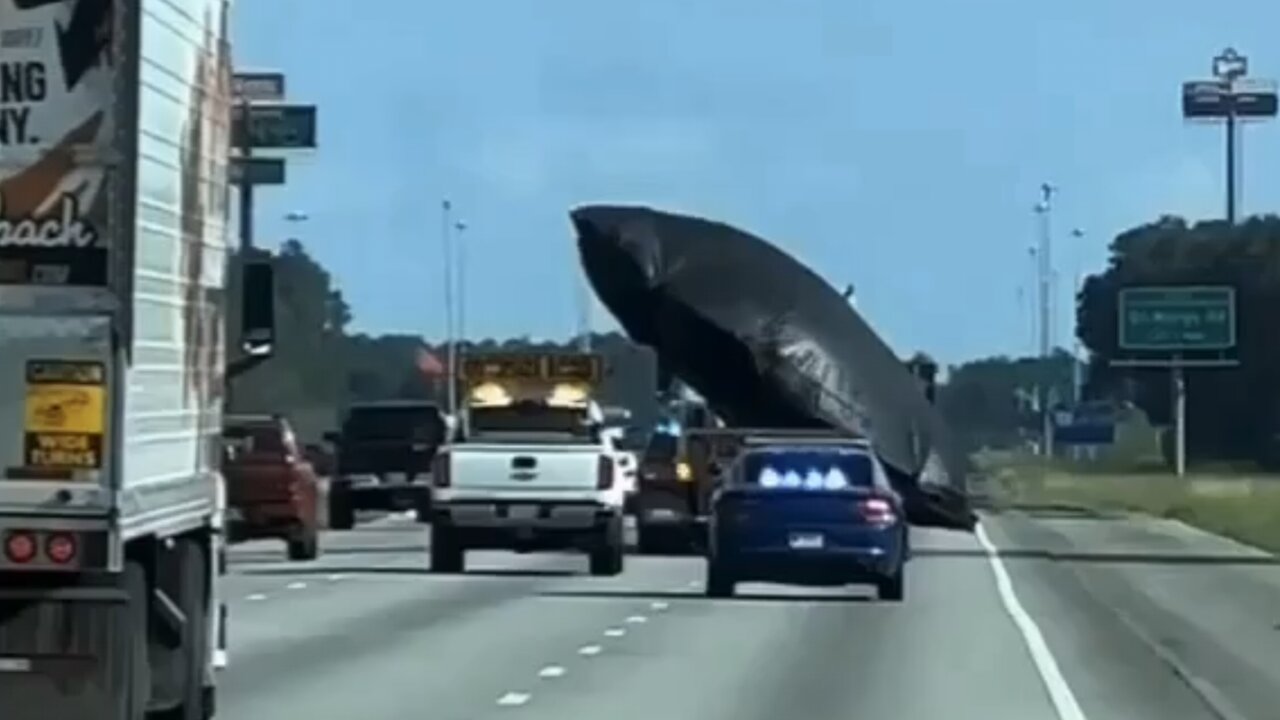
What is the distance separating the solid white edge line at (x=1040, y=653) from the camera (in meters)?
25.3

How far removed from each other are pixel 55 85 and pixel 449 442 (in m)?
30.9

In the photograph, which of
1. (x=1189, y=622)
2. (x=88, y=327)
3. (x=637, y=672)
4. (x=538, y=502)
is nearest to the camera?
(x=88, y=327)

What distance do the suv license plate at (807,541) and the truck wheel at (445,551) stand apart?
7.62m

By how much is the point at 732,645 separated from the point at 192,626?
12850 mm

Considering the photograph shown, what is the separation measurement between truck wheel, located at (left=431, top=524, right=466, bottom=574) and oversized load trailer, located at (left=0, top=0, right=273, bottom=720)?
27.7 metres

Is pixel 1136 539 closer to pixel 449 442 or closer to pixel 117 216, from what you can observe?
pixel 449 442

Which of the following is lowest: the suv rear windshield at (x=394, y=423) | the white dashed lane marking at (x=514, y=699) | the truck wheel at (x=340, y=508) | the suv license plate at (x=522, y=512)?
the white dashed lane marking at (x=514, y=699)

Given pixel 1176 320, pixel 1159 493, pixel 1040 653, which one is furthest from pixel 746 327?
pixel 1159 493

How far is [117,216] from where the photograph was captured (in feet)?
52.2

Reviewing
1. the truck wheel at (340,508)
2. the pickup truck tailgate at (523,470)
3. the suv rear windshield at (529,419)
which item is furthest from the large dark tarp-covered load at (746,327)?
the truck wheel at (340,508)

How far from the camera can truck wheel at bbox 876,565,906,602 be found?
39.9 meters

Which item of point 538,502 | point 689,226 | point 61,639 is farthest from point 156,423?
point 689,226

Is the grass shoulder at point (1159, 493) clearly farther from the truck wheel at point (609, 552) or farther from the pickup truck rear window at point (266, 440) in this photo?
the pickup truck rear window at point (266, 440)

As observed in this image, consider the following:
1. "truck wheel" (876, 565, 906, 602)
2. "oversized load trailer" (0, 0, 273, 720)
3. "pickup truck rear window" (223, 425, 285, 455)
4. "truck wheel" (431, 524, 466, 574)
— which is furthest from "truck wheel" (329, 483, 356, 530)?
"oversized load trailer" (0, 0, 273, 720)
